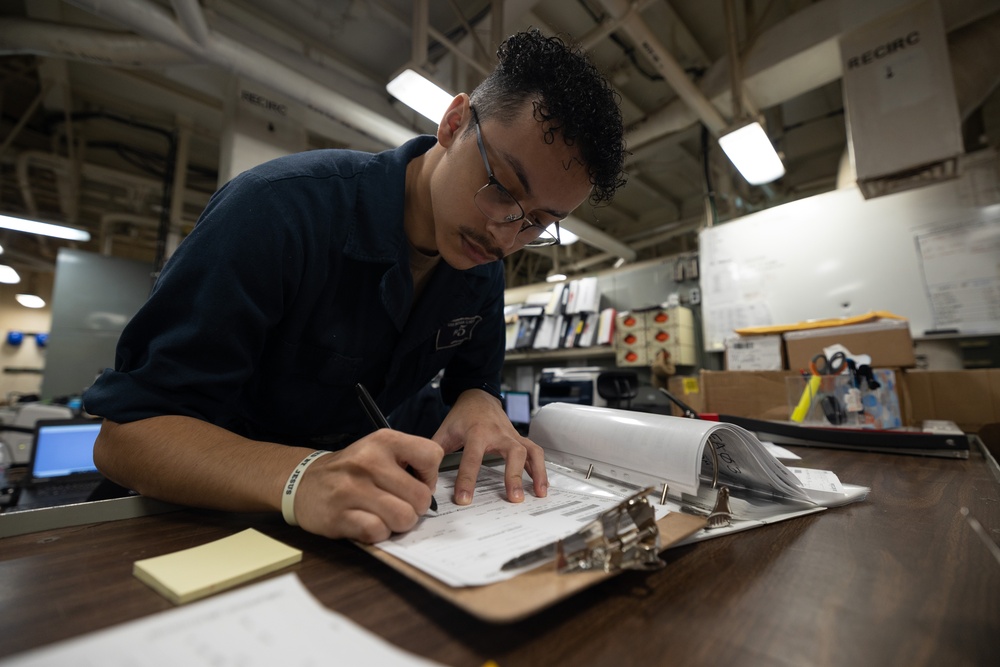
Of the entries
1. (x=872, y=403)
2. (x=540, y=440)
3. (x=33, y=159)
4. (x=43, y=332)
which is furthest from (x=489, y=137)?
(x=43, y=332)

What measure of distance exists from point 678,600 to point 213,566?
0.36 metres

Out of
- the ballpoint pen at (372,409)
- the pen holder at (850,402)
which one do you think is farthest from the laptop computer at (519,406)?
the ballpoint pen at (372,409)

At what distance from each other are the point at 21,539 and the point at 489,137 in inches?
29.0

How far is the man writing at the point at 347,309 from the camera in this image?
0.44m

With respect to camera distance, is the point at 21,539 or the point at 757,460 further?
the point at 757,460

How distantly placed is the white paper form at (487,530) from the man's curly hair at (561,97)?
1.67 ft

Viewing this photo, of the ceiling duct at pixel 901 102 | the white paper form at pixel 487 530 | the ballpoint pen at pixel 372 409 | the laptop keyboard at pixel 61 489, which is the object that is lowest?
the laptop keyboard at pixel 61 489

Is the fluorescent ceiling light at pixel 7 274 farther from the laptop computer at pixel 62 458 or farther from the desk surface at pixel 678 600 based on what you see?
the desk surface at pixel 678 600

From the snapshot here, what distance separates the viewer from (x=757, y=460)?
0.52 metres

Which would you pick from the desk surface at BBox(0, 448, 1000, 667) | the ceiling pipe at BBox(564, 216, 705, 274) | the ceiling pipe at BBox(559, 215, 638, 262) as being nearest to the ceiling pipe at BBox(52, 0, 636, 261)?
the ceiling pipe at BBox(559, 215, 638, 262)

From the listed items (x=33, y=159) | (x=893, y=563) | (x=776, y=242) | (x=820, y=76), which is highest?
(x=33, y=159)

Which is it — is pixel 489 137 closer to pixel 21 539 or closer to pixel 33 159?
pixel 21 539

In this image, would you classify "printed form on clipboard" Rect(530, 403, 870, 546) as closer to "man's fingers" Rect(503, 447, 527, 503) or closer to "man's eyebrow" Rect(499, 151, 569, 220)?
"man's fingers" Rect(503, 447, 527, 503)

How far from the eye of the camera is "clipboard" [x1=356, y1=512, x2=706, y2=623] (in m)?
0.25
